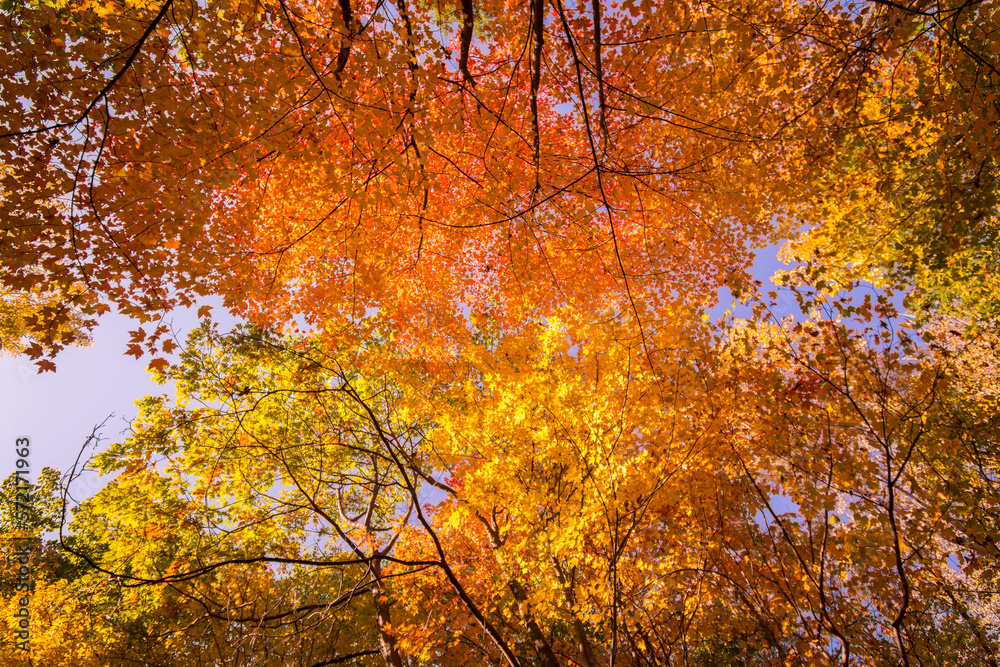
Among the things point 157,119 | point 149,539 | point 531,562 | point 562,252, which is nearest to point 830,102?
point 562,252

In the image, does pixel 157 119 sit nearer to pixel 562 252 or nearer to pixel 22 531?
pixel 562 252

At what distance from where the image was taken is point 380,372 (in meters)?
10.5

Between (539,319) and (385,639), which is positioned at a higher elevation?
(539,319)

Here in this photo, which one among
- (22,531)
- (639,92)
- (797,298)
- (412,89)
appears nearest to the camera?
(412,89)

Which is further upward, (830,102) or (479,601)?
(830,102)

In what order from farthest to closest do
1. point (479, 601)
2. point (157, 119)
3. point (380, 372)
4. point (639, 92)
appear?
point (380, 372)
point (479, 601)
point (639, 92)
point (157, 119)

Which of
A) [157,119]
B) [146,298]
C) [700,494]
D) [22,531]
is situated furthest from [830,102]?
[22,531]

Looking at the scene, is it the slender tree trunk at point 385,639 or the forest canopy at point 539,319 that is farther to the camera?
the slender tree trunk at point 385,639

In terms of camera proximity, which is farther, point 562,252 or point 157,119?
point 562,252

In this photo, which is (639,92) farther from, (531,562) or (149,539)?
(149,539)

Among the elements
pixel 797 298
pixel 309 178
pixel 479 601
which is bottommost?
pixel 479 601

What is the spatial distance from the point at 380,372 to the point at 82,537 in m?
12.7

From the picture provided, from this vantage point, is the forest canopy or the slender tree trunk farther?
the slender tree trunk

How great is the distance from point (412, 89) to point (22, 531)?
17.4 meters
